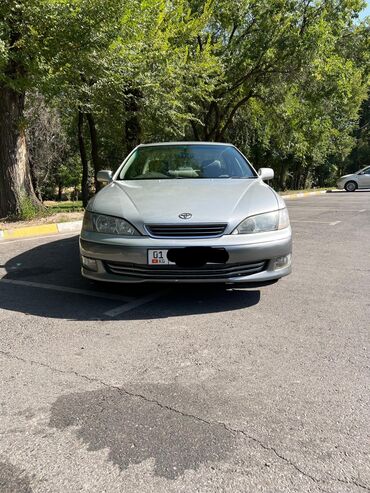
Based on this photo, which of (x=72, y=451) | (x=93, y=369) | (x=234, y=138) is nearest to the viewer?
(x=72, y=451)

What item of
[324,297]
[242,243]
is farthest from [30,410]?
[324,297]

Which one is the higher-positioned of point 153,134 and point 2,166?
point 153,134

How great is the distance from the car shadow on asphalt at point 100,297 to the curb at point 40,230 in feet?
9.02

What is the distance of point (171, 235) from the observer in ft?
12.4

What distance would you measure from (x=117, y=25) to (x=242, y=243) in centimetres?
691

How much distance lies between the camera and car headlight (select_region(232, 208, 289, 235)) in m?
3.88

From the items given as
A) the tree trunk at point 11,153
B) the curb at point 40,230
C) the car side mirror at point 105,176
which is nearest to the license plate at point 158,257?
the car side mirror at point 105,176

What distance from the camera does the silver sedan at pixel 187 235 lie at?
12.3 feet

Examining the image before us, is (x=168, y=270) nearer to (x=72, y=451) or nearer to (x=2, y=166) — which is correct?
(x=72, y=451)

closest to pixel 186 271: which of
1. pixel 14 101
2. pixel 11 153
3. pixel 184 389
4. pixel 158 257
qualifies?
pixel 158 257

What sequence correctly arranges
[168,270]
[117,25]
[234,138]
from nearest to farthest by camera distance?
[168,270] → [117,25] → [234,138]

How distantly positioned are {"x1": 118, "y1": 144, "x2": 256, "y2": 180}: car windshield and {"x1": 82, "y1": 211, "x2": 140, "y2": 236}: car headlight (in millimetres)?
1176

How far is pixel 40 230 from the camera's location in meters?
8.71

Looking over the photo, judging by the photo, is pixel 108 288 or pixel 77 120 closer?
pixel 108 288
